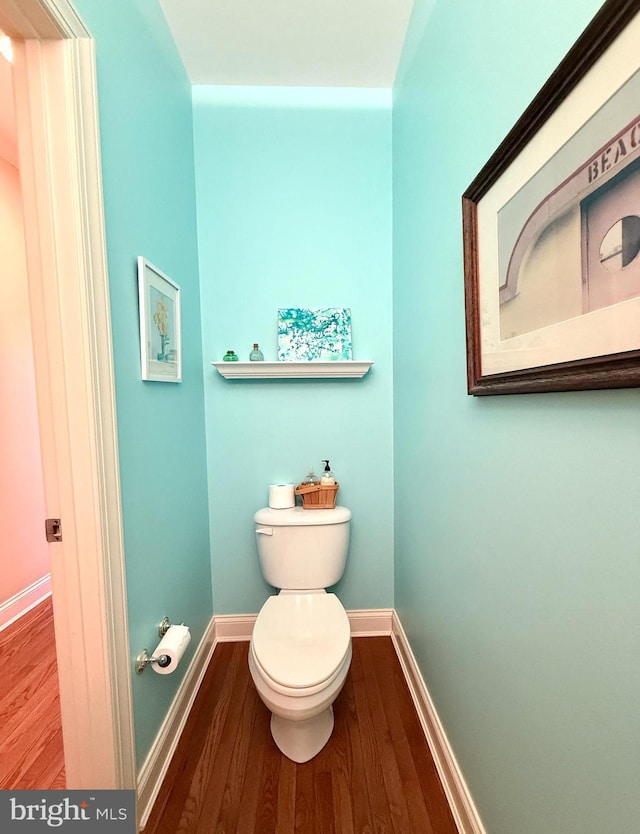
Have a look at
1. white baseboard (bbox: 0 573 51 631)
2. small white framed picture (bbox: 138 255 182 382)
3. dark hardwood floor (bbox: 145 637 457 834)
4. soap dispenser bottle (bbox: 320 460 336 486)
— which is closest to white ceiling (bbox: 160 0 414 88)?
small white framed picture (bbox: 138 255 182 382)

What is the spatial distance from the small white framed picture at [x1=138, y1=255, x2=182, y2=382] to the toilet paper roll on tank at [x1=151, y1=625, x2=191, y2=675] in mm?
810

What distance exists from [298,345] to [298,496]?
722 millimetres

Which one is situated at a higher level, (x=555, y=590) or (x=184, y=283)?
(x=184, y=283)

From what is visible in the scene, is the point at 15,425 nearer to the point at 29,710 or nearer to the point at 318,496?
the point at 29,710

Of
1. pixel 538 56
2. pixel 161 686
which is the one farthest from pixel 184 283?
pixel 161 686

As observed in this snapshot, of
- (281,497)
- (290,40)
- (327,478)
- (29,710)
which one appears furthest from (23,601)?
(290,40)

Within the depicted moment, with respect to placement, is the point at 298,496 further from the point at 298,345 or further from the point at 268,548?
the point at 298,345

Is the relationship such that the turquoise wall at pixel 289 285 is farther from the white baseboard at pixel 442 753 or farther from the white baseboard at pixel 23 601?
the white baseboard at pixel 23 601

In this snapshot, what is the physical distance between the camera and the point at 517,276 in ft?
2.38

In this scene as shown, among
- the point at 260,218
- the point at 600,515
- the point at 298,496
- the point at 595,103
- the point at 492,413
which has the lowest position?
the point at 298,496

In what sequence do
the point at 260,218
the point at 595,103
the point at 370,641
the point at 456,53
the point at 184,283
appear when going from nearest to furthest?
the point at 595,103
the point at 456,53
the point at 184,283
the point at 260,218
the point at 370,641

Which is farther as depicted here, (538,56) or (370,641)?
(370,641)

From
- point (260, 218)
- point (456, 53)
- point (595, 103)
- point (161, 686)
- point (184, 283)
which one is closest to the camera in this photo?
point (595, 103)

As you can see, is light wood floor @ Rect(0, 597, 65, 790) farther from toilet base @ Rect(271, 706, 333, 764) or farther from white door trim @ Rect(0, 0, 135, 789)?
toilet base @ Rect(271, 706, 333, 764)
